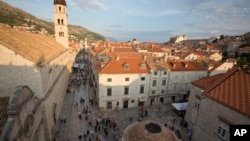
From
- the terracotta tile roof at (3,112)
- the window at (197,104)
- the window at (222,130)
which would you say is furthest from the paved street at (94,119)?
the terracotta tile roof at (3,112)

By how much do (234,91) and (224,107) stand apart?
6.20 feet

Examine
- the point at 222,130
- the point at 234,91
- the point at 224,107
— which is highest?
the point at 234,91

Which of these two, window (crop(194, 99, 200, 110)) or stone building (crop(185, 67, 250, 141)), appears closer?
stone building (crop(185, 67, 250, 141))

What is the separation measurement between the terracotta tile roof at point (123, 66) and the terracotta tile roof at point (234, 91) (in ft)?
43.9

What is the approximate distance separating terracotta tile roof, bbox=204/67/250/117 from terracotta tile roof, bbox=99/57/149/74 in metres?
13.4

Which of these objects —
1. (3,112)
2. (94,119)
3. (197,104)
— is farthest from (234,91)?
(94,119)

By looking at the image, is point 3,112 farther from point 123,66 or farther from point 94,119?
→ point 123,66

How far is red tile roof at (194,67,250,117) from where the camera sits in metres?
12.0

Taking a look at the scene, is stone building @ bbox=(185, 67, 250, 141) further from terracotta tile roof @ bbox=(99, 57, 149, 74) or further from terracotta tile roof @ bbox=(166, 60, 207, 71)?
terracotta tile roof @ bbox=(166, 60, 207, 71)

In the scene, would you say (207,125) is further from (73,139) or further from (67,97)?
(67,97)

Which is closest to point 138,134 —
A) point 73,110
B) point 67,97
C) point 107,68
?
point 107,68

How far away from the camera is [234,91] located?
13477mm

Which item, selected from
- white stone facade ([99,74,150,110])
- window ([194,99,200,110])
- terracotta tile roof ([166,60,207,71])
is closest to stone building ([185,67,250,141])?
window ([194,99,200,110])

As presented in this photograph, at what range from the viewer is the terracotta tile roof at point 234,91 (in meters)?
12.0
